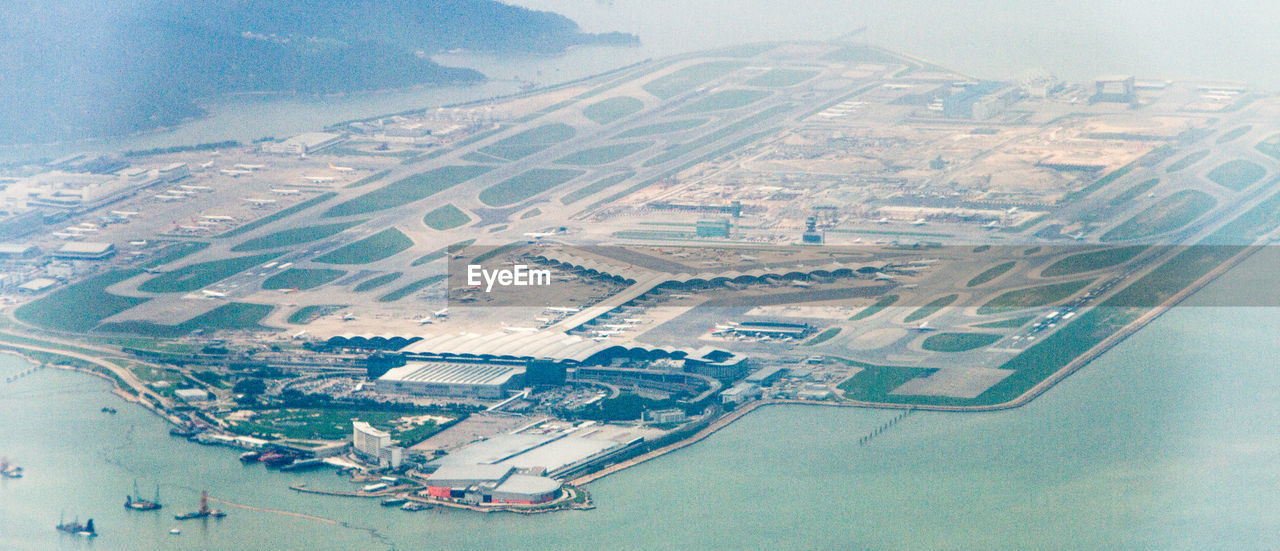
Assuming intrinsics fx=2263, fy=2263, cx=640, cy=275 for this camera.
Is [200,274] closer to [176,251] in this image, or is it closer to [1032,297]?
[176,251]

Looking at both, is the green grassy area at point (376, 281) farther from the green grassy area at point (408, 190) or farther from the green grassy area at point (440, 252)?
the green grassy area at point (408, 190)

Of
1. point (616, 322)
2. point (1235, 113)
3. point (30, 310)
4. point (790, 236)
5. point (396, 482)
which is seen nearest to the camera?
point (396, 482)

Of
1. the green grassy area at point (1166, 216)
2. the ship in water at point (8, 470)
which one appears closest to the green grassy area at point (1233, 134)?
the green grassy area at point (1166, 216)

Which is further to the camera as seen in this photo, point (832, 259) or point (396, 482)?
point (832, 259)

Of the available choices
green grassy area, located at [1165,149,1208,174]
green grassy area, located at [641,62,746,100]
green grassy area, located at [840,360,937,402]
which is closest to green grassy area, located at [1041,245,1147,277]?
green grassy area, located at [840,360,937,402]

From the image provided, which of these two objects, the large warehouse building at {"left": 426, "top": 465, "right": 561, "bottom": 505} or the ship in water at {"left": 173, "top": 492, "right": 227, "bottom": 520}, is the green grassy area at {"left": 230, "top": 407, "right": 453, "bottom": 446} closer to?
the large warehouse building at {"left": 426, "top": 465, "right": 561, "bottom": 505}

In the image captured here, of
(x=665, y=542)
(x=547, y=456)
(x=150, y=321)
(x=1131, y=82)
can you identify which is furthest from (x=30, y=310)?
(x=1131, y=82)

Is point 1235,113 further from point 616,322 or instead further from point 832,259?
point 616,322
